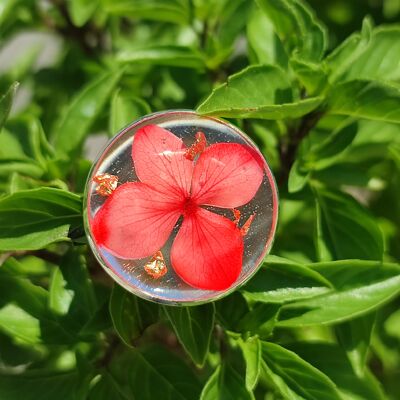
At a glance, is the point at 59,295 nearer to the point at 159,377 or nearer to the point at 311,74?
the point at 159,377

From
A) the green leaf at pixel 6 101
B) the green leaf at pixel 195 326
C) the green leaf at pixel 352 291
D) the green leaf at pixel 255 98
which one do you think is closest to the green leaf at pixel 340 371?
the green leaf at pixel 352 291

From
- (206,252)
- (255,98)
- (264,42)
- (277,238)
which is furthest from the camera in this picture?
(277,238)

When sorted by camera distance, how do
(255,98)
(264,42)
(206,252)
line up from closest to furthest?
1. (206,252)
2. (255,98)
3. (264,42)

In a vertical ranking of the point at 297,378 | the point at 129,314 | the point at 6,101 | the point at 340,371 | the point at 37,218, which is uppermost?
the point at 6,101

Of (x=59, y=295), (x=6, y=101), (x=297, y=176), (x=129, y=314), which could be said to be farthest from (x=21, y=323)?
(x=297, y=176)

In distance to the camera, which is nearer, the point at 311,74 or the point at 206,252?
the point at 206,252

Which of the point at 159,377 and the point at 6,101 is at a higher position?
the point at 6,101

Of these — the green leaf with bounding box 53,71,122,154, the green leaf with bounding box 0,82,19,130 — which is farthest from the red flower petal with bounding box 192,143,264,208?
the green leaf with bounding box 53,71,122,154

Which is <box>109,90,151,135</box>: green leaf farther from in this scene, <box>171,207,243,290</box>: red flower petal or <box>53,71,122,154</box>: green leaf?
<box>171,207,243,290</box>: red flower petal

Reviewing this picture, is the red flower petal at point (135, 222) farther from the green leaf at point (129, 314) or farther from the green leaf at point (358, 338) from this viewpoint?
the green leaf at point (358, 338)
